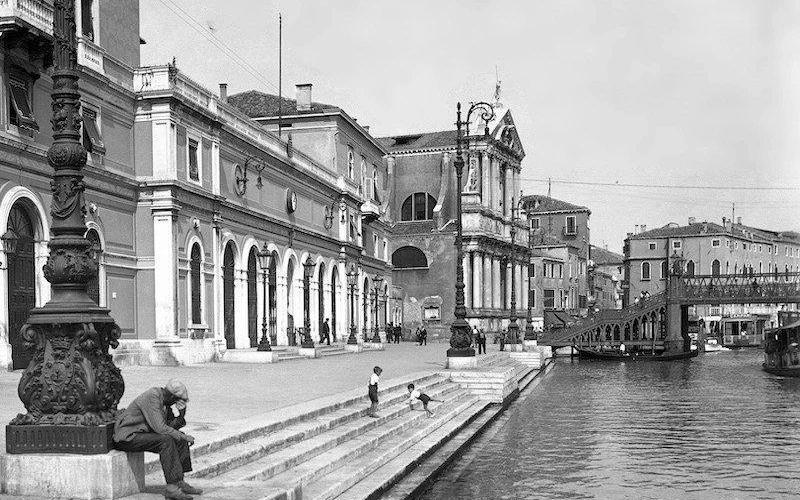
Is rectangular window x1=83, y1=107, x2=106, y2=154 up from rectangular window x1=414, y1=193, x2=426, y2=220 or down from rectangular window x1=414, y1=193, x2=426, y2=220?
down

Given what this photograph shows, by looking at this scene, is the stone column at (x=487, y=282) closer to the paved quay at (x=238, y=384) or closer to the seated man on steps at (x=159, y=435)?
the paved quay at (x=238, y=384)

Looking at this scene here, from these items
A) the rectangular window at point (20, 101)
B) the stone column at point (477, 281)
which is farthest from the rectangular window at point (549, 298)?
the rectangular window at point (20, 101)

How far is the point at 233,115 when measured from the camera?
33438mm

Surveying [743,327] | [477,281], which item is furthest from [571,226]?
[477,281]

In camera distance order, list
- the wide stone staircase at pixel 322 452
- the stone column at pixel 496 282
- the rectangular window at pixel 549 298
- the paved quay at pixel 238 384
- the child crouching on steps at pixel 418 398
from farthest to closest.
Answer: the rectangular window at pixel 549 298, the stone column at pixel 496 282, the child crouching on steps at pixel 418 398, the paved quay at pixel 238 384, the wide stone staircase at pixel 322 452

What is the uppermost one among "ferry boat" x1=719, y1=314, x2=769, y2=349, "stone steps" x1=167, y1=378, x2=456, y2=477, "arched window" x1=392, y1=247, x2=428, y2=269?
"arched window" x1=392, y1=247, x2=428, y2=269

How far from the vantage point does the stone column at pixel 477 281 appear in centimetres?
6686

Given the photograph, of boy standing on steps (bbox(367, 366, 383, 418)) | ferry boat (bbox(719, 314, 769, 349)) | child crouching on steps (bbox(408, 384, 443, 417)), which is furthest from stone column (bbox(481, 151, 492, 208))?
boy standing on steps (bbox(367, 366, 383, 418))

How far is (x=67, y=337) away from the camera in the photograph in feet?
25.1

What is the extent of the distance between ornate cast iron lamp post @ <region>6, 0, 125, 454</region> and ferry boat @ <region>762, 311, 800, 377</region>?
3777 cm

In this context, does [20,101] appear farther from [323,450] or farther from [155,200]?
[323,450]

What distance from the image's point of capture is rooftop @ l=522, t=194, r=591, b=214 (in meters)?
101

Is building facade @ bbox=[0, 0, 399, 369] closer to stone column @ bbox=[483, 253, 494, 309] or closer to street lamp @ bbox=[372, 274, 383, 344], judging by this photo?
street lamp @ bbox=[372, 274, 383, 344]

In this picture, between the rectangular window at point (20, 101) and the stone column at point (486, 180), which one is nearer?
the rectangular window at point (20, 101)
